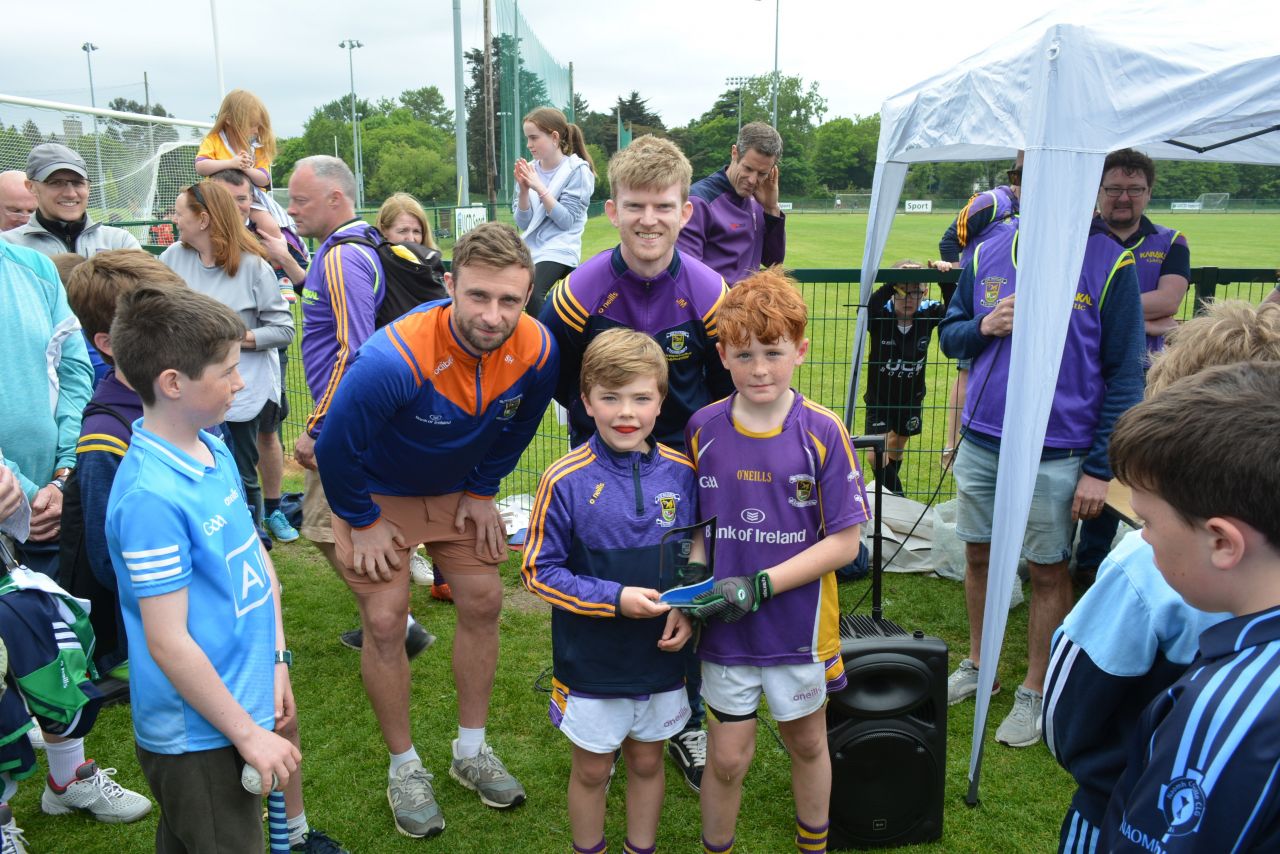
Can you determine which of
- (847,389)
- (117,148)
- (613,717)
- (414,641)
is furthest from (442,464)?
(117,148)

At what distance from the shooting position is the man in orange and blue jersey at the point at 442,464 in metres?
2.88

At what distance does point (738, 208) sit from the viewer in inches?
213

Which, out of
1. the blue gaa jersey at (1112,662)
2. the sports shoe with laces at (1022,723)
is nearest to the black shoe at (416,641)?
the sports shoe with laces at (1022,723)

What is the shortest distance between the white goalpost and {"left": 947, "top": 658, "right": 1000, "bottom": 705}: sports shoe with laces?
9454 mm

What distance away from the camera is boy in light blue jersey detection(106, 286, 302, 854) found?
6.68 feet

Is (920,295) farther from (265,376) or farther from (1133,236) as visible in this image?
(265,376)

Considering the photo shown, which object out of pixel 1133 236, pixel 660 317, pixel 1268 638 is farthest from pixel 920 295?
pixel 1268 638

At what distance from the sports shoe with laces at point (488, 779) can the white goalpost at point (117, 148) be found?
28.7ft

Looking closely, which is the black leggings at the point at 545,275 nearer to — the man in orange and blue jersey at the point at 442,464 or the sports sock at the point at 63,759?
the man in orange and blue jersey at the point at 442,464

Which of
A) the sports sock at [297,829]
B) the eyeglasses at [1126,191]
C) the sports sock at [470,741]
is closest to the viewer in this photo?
the sports sock at [297,829]

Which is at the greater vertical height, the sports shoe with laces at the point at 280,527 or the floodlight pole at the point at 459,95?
the floodlight pole at the point at 459,95

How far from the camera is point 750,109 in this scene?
8081 cm

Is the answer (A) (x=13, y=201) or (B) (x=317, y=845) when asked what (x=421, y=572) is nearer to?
(B) (x=317, y=845)

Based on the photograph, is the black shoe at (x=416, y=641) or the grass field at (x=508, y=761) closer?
the grass field at (x=508, y=761)
